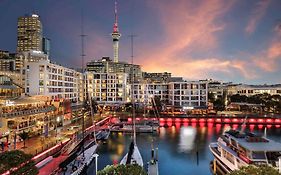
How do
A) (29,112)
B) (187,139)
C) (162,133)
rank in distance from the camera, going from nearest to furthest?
1. (29,112)
2. (187,139)
3. (162,133)

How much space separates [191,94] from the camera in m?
88.2

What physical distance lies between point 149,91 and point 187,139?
54.9 meters

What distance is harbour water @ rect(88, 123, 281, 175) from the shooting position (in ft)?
110

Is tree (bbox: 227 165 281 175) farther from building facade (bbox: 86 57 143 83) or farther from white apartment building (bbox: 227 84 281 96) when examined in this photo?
building facade (bbox: 86 57 143 83)

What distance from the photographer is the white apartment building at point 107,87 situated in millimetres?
97938

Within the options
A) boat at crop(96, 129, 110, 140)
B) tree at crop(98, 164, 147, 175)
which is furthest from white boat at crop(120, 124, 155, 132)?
tree at crop(98, 164, 147, 175)

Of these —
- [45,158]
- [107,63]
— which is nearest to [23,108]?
[45,158]

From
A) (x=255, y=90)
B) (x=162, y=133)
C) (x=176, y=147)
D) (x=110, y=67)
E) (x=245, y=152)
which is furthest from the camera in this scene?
(x=110, y=67)

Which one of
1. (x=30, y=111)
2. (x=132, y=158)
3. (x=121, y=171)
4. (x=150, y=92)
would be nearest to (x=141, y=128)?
(x=30, y=111)

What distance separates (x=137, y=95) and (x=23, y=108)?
2414 inches

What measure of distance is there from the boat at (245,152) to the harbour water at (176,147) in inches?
126

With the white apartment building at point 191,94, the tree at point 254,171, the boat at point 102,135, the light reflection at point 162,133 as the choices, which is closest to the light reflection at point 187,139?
the light reflection at point 162,133

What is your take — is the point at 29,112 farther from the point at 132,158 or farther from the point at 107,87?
the point at 107,87

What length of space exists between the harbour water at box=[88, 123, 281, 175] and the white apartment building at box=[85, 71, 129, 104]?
35.9 m
